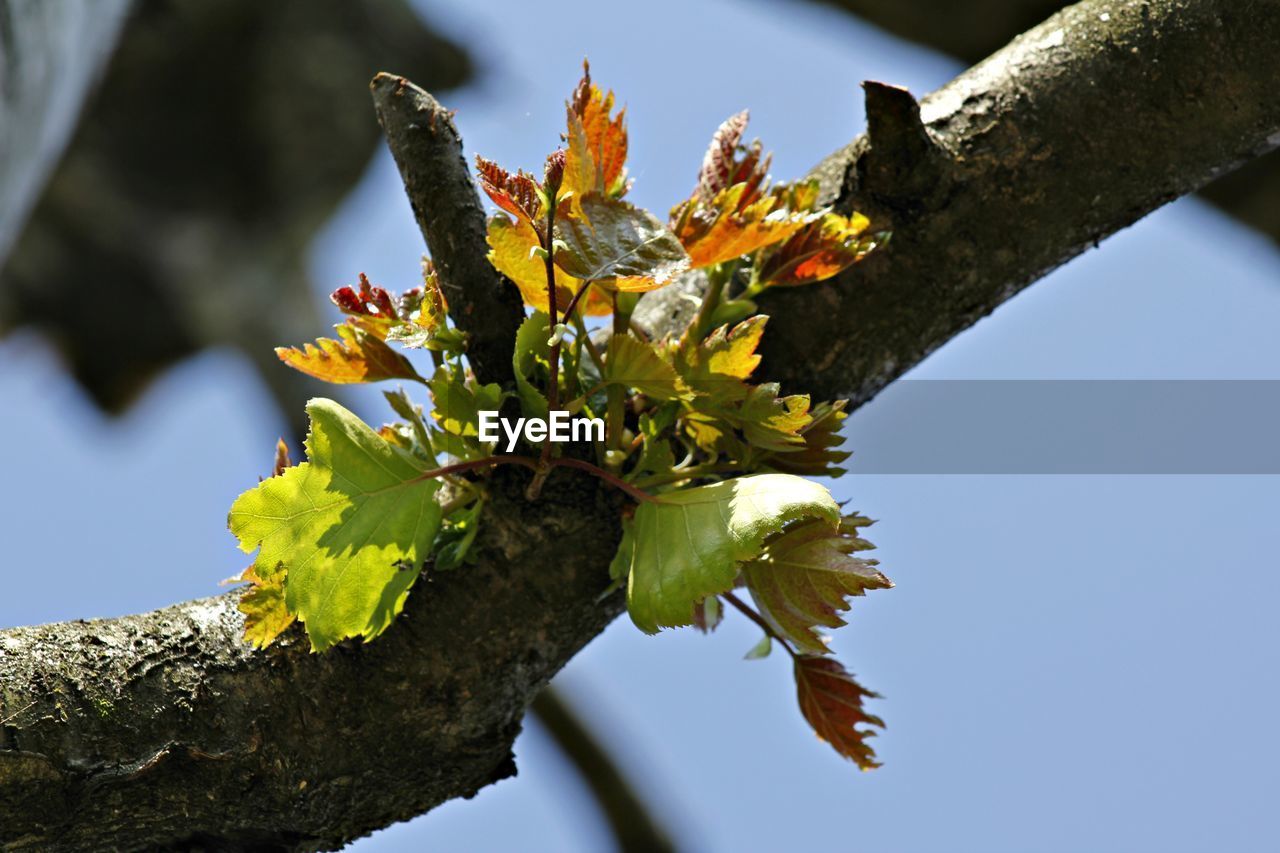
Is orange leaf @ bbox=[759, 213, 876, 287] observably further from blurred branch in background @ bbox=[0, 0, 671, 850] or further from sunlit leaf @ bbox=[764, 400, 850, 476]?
blurred branch in background @ bbox=[0, 0, 671, 850]

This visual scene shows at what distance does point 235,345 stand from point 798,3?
100 inches

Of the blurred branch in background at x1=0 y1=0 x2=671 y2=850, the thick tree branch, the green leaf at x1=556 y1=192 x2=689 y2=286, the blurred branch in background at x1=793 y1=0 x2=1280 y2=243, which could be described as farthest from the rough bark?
the blurred branch in background at x1=0 y1=0 x2=671 y2=850

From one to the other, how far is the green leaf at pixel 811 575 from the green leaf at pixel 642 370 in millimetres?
133

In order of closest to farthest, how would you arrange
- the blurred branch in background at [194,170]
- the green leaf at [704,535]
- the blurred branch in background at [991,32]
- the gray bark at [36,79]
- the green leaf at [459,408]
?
the green leaf at [704,535] → the green leaf at [459,408] → the gray bark at [36,79] → the blurred branch in background at [991,32] → the blurred branch in background at [194,170]

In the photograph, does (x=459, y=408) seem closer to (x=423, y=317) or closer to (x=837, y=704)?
(x=423, y=317)

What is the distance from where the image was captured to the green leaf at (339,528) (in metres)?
0.81

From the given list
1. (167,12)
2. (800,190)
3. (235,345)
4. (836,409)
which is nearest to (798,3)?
(800,190)

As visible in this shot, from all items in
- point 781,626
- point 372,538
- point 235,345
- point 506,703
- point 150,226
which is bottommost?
point 781,626

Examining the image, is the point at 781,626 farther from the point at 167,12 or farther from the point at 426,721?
the point at 167,12

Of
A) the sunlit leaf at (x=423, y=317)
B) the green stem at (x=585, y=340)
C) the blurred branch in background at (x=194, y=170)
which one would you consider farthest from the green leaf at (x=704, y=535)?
the blurred branch in background at (x=194, y=170)

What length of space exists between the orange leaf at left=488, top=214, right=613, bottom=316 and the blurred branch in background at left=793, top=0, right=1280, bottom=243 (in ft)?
4.83

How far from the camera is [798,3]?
2.28 meters

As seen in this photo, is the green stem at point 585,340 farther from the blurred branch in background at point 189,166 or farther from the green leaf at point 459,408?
the blurred branch in background at point 189,166

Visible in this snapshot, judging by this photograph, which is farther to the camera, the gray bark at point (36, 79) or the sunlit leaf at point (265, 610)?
the gray bark at point (36, 79)
